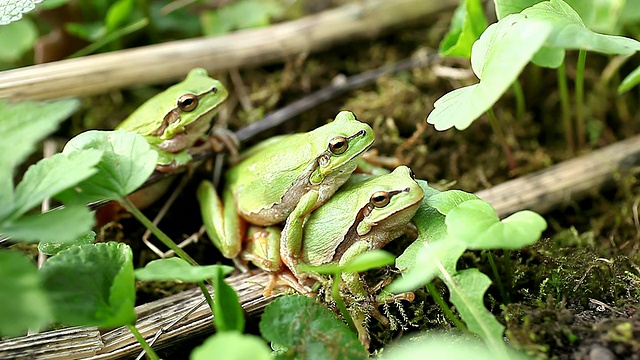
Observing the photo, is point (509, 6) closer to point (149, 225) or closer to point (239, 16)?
point (149, 225)

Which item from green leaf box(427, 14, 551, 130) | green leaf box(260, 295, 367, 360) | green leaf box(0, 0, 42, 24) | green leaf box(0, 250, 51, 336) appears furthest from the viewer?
green leaf box(0, 0, 42, 24)

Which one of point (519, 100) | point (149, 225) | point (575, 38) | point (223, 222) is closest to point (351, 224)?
point (223, 222)

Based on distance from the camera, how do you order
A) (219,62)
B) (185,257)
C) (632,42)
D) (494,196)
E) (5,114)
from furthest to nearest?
1. (219,62)
2. (494,196)
3. (185,257)
4. (632,42)
5. (5,114)

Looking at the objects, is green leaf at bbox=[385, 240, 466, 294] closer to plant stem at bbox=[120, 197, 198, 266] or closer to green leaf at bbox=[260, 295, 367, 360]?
green leaf at bbox=[260, 295, 367, 360]

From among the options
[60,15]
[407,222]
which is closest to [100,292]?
[407,222]

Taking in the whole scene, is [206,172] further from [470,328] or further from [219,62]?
[470,328]

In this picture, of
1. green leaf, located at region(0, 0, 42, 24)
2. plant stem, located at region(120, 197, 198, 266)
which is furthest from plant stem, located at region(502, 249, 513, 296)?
green leaf, located at region(0, 0, 42, 24)
